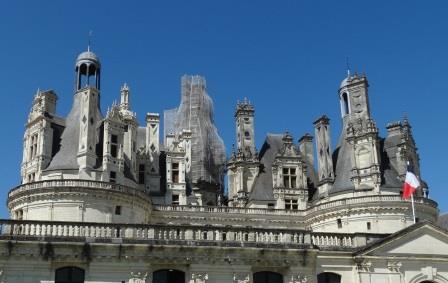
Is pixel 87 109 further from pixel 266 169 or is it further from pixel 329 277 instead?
pixel 329 277

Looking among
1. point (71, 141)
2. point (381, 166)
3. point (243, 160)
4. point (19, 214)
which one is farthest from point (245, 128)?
point (19, 214)

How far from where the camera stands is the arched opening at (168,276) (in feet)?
74.2

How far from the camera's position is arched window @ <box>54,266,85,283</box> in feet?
71.4

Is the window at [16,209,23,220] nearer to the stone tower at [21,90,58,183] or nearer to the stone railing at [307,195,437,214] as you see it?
the stone tower at [21,90,58,183]

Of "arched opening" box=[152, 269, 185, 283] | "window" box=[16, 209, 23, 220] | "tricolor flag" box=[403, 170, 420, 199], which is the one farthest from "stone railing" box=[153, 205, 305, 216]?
"arched opening" box=[152, 269, 185, 283]

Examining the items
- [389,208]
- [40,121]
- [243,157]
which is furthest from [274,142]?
[40,121]

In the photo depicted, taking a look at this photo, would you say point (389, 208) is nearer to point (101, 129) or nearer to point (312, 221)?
point (312, 221)

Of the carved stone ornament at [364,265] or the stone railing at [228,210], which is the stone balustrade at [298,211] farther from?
the carved stone ornament at [364,265]

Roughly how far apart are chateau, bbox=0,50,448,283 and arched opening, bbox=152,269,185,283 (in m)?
0.04

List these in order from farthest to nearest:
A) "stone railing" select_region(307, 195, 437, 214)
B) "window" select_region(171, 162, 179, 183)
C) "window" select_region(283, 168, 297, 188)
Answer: "window" select_region(283, 168, 297, 188) < "window" select_region(171, 162, 179, 183) < "stone railing" select_region(307, 195, 437, 214)

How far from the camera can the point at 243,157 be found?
50844 millimetres

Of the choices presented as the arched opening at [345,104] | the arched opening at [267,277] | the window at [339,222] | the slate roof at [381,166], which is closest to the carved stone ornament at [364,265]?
the arched opening at [267,277]

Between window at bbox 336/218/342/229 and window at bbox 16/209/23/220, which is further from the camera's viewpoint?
window at bbox 336/218/342/229

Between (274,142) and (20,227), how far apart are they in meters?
34.0
